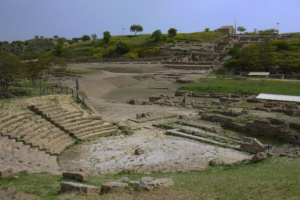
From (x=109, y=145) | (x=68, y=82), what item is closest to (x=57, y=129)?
(x=109, y=145)

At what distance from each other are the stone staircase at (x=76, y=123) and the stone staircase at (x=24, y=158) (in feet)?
11.9

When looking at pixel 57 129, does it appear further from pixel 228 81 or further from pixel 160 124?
pixel 228 81

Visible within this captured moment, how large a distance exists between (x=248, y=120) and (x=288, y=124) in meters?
3.20

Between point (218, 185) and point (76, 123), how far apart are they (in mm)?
13072

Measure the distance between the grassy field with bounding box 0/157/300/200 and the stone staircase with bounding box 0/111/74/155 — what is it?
18.1ft

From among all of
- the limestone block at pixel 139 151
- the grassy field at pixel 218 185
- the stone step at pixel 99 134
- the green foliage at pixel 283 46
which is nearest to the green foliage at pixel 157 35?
the green foliage at pixel 283 46

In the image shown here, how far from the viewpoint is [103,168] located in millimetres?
15141

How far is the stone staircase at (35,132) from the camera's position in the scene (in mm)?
17375

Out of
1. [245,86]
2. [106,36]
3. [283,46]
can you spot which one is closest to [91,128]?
[245,86]

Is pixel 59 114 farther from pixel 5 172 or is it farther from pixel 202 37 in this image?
pixel 202 37

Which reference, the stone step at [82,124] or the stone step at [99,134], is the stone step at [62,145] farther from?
the stone step at [82,124]

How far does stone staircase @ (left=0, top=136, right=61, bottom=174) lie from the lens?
13.3 m

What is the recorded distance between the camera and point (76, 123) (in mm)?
21234

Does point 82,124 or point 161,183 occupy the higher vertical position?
point 161,183
